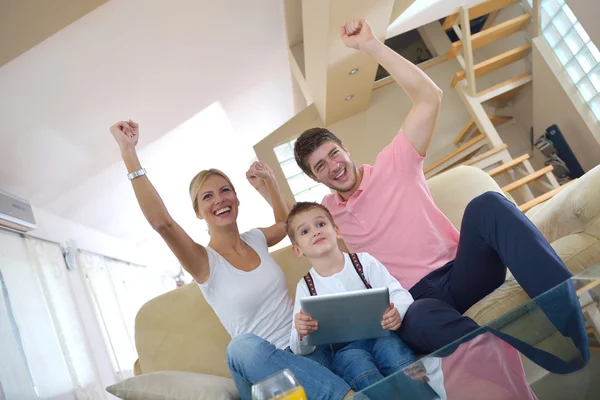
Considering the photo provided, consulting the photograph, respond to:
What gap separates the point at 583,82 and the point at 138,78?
11.2ft

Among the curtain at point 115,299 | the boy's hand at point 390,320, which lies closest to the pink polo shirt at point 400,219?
the boy's hand at point 390,320

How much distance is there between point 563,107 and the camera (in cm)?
443

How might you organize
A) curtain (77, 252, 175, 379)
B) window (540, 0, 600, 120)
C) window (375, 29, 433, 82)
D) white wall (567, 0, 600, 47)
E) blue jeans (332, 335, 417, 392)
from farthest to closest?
window (375, 29, 433, 82), curtain (77, 252, 175, 379), window (540, 0, 600, 120), white wall (567, 0, 600, 47), blue jeans (332, 335, 417, 392)

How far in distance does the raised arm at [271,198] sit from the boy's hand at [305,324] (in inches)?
23.5

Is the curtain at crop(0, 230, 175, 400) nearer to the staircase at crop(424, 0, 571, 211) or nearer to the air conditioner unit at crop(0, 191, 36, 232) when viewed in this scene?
the air conditioner unit at crop(0, 191, 36, 232)

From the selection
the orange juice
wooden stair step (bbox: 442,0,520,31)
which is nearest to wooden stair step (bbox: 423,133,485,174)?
wooden stair step (bbox: 442,0,520,31)

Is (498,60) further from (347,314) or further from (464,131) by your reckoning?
(347,314)

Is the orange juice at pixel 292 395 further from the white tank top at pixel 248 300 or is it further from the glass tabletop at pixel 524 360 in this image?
the white tank top at pixel 248 300

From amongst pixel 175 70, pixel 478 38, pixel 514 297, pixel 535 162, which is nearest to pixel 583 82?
pixel 478 38

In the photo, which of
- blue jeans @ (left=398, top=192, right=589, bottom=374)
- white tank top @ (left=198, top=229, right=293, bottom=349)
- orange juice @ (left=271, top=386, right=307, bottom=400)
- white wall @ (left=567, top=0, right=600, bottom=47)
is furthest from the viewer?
white wall @ (left=567, top=0, right=600, bottom=47)

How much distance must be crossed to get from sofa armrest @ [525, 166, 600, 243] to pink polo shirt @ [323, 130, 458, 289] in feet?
1.00

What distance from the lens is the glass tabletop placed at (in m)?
0.88

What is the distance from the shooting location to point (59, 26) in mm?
2137

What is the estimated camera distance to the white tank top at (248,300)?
1619 millimetres
